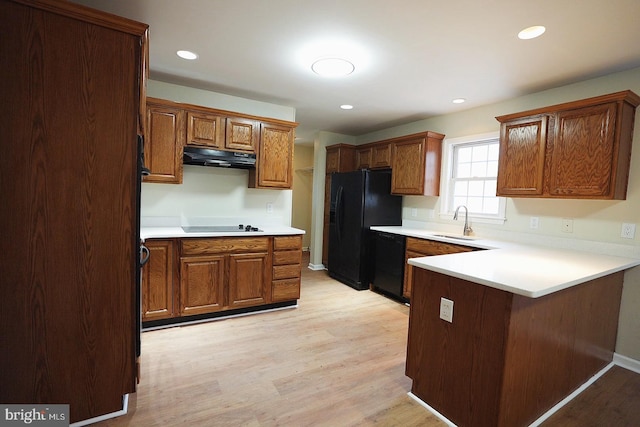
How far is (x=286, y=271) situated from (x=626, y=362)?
303 centimetres

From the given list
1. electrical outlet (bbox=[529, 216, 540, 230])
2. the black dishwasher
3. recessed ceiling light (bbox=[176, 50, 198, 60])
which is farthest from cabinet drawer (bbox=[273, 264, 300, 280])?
electrical outlet (bbox=[529, 216, 540, 230])

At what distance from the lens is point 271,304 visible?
3311 mm

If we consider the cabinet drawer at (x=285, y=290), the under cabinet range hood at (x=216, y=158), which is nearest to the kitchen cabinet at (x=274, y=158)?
the under cabinet range hood at (x=216, y=158)

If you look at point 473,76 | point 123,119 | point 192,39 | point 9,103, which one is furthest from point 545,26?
point 9,103

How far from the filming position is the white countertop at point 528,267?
1.42m

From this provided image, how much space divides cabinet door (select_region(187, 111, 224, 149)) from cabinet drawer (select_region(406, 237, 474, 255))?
243cm

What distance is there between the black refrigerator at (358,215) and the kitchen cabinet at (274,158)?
40.9 inches

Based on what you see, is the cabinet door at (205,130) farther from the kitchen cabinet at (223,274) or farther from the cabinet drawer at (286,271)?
the cabinet drawer at (286,271)

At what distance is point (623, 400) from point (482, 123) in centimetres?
277

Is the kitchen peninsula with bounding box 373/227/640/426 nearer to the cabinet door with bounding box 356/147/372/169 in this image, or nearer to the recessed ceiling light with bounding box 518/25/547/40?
the recessed ceiling light with bounding box 518/25/547/40

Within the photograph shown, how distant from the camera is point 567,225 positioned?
2748mm

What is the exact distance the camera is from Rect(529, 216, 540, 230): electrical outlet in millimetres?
2964

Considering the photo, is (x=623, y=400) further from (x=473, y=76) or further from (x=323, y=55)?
(x=323, y=55)

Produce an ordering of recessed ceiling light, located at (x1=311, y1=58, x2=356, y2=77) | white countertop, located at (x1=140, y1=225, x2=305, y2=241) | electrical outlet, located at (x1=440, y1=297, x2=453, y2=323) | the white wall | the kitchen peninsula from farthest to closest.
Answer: the white wall
white countertop, located at (x1=140, y1=225, x2=305, y2=241)
recessed ceiling light, located at (x1=311, y1=58, x2=356, y2=77)
electrical outlet, located at (x1=440, y1=297, x2=453, y2=323)
the kitchen peninsula
